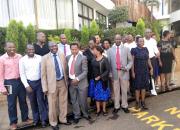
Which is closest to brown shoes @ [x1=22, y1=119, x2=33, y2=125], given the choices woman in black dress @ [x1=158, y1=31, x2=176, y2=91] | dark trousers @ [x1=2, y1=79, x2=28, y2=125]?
dark trousers @ [x1=2, y1=79, x2=28, y2=125]

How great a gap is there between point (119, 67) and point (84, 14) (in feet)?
40.1

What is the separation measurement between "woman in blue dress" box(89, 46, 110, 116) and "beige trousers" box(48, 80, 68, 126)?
2.55 feet

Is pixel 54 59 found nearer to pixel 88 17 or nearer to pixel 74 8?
pixel 74 8

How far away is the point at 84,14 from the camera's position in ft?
62.6

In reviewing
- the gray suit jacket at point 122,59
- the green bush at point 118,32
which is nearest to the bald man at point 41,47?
the gray suit jacket at point 122,59

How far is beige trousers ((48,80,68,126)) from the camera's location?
6.76 m

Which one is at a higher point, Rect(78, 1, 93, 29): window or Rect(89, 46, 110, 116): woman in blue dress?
Rect(78, 1, 93, 29): window

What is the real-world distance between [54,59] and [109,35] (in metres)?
9.95

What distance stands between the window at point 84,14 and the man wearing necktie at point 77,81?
1032cm

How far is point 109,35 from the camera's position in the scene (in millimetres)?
16375

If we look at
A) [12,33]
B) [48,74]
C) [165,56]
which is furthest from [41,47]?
[12,33]

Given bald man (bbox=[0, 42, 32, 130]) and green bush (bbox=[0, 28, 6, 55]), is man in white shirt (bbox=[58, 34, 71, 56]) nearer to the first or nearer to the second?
bald man (bbox=[0, 42, 32, 130])

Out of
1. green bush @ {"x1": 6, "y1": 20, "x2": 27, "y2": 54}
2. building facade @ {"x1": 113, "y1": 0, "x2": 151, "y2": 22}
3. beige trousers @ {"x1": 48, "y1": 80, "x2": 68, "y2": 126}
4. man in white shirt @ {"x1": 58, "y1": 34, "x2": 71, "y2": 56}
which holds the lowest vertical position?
beige trousers @ {"x1": 48, "y1": 80, "x2": 68, "y2": 126}

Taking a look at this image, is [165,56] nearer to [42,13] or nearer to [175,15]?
[42,13]
